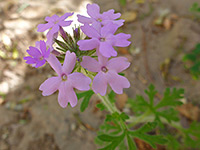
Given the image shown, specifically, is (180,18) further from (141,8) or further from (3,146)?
(3,146)

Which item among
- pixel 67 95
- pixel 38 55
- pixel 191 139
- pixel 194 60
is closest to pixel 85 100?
pixel 67 95

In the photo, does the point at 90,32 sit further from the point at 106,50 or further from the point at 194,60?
the point at 194,60

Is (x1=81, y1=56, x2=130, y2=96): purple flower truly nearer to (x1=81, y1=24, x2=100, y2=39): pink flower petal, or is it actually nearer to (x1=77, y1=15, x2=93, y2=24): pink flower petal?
(x1=81, y1=24, x2=100, y2=39): pink flower petal

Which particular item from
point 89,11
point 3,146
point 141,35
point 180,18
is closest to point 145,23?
point 141,35

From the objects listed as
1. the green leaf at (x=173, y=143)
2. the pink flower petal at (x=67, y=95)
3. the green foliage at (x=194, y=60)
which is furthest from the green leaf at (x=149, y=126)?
the green foliage at (x=194, y=60)

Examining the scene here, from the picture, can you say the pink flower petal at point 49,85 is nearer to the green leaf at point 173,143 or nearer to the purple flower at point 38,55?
the purple flower at point 38,55
